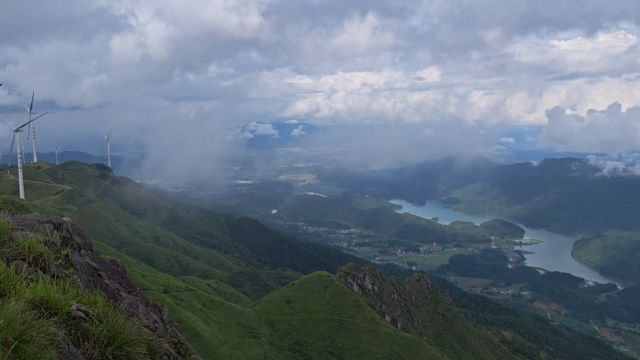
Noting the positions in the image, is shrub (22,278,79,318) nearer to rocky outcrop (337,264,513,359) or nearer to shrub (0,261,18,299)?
shrub (0,261,18,299)

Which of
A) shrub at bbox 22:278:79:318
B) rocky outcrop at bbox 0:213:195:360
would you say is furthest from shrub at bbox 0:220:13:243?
shrub at bbox 22:278:79:318

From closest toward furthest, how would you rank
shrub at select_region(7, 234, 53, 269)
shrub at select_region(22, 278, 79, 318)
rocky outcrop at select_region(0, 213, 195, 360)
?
shrub at select_region(22, 278, 79, 318)
shrub at select_region(7, 234, 53, 269)
rocky outcrop at select_region(0, 213, 195, 360)

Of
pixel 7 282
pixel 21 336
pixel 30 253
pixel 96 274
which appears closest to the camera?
pixel 21 336

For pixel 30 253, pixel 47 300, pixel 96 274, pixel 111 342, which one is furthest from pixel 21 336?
pixel 96 274

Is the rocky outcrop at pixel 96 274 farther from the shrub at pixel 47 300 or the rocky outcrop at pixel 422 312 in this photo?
the rocky outcrop at pixel 422 312

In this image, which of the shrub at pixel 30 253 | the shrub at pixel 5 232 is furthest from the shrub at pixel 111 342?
the shrub at pixel 5 232

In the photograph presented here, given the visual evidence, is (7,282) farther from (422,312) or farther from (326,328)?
(422,312)

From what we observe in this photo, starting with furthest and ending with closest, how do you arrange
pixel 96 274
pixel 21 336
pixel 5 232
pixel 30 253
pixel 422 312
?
pixel 422 312
pixel 96 274
pixel 5 232
pixel 30 253
pixel 21 336

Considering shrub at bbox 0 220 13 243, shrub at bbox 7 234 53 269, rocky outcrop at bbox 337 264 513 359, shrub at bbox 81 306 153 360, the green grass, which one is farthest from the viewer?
rocky outcrop at bbox 337 264 513 359

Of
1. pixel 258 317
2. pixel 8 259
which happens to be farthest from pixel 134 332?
pixel 258 317
